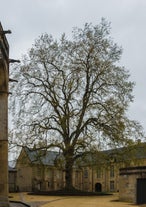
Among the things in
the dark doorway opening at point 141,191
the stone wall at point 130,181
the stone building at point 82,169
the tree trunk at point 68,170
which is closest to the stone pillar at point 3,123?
the dark doorway opening at point 141,191

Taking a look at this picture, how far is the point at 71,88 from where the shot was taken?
132ft

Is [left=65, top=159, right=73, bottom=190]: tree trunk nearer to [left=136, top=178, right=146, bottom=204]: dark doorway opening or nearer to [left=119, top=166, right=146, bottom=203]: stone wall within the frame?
[left=119, top=166, right=146, bottom=203]: stone wall

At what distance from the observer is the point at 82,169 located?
49750 mm

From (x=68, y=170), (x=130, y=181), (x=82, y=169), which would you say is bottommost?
(x=82, y=169)

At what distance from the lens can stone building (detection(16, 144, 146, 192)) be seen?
125 feet

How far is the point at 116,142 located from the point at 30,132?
820 centimetres

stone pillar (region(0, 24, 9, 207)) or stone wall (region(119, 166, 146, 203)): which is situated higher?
stone pillar (region(0, 24, 9, 207))

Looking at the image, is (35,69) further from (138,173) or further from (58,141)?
(138,173)

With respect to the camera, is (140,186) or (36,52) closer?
(140,186)

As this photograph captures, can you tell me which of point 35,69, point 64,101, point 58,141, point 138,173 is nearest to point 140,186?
point 138,173

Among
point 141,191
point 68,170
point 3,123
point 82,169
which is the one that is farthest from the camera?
point 82,169

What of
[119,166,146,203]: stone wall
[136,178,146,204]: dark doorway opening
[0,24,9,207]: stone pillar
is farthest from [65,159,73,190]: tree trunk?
[0,24,9,207]: stone pillar

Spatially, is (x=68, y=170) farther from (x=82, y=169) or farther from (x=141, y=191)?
(x=141, y=191)

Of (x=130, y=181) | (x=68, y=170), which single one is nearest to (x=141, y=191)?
(x=130, y=181)
